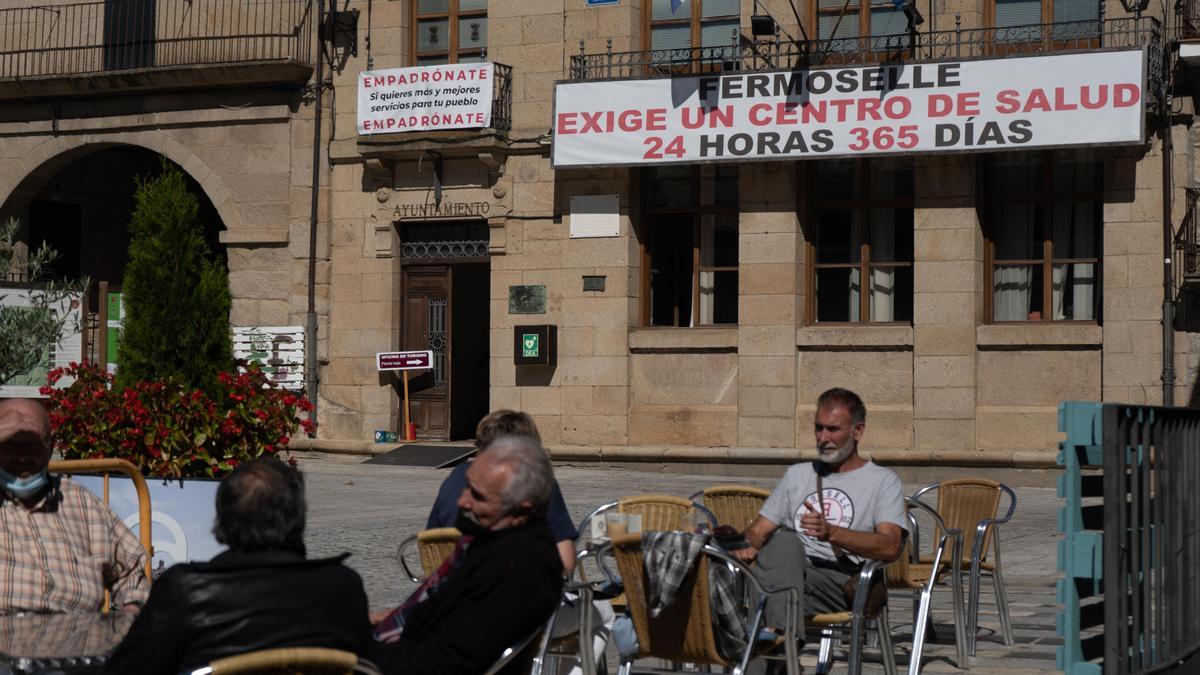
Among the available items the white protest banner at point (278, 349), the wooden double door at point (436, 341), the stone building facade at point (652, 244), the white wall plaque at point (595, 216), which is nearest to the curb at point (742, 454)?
the stone building facade at point (652, 244)

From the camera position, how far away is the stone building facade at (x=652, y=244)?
786 inches

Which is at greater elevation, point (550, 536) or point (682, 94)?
point (682, 94)

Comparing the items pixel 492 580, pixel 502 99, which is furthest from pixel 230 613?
pixel 502 99

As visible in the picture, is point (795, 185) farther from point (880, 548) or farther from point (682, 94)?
point (880, 548)

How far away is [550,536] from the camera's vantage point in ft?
17.2

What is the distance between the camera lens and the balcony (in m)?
23.6

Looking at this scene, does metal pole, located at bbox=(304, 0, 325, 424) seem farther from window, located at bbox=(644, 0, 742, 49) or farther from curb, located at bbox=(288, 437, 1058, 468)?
window, located at bbox=(644, 0, 742, 49)

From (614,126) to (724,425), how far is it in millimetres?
3966

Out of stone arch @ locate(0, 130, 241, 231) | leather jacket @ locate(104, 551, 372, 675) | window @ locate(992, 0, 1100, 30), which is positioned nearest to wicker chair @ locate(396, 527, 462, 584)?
leather jacket @ locate(104, 551, 372, 675)

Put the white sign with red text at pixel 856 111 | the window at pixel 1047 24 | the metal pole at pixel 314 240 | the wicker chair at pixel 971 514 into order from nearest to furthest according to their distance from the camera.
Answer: the wicker chair at pixel 971 514 → the white sign with red text at pixel 856 111 → the window at pixel 1047 24 → the metal pole at pixel 314 240

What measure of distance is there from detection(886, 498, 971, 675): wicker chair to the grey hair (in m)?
2.86

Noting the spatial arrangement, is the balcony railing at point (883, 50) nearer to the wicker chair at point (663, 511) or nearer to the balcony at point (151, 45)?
the balcony at point (151, 45)

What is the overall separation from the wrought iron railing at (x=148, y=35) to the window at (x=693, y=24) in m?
4.94

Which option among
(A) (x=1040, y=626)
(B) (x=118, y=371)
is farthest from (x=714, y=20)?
(A) (x=1040, y=626)
